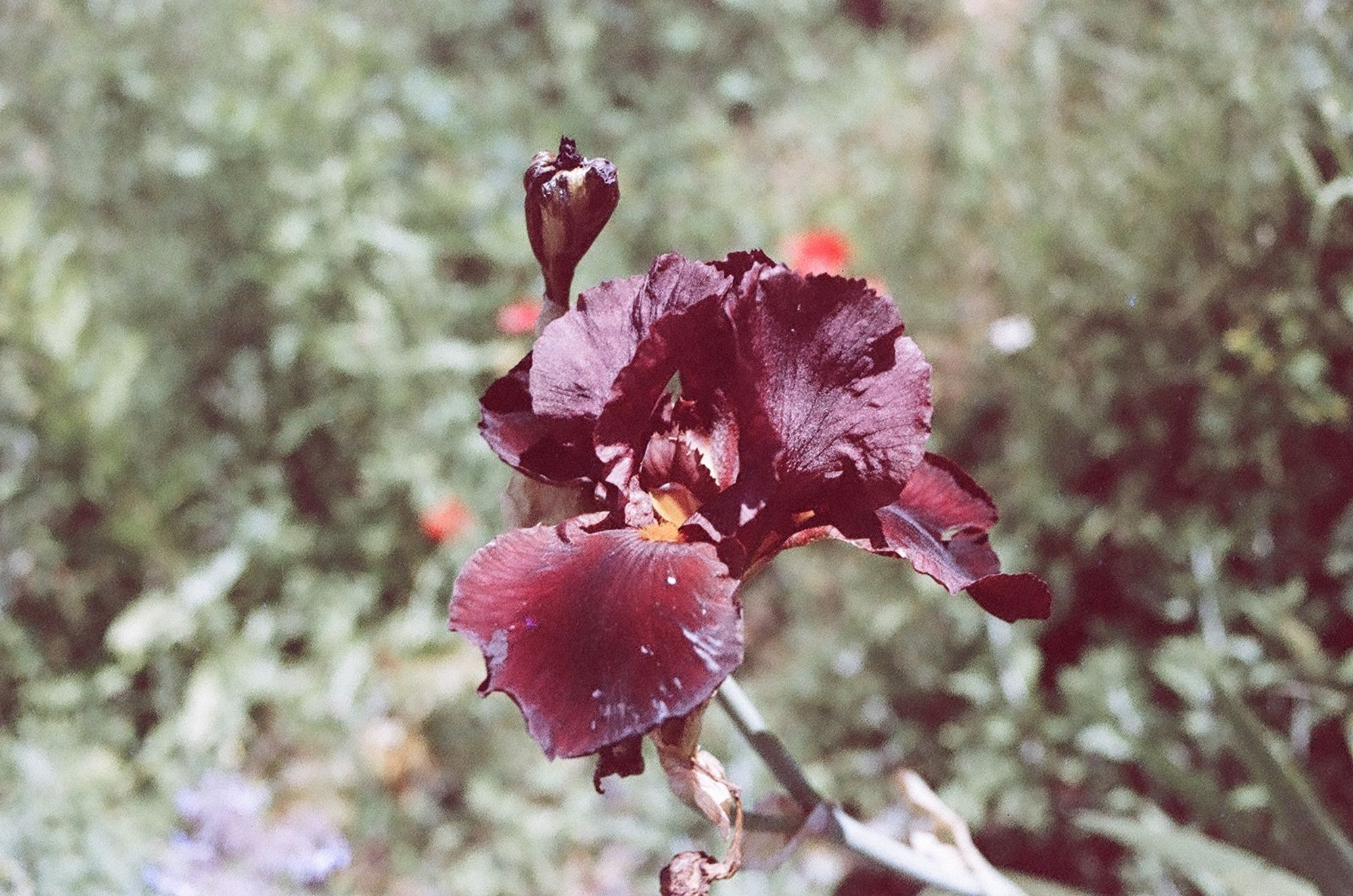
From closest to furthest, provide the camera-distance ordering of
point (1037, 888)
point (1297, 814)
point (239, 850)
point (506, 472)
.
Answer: point (1297, 814) → point (1037, 888) → point (239, 850) → point (506, 472)

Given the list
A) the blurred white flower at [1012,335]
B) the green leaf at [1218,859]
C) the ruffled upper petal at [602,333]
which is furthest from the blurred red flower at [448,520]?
the ruffled upper petal at [602,333]

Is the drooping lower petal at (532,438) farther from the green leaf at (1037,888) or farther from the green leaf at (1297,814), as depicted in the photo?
the green leaf at (1297,814)

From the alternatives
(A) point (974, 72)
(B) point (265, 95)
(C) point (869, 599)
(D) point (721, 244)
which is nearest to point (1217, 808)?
(C) point (869, 599)

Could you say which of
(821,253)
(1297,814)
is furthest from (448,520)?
(1297,814)

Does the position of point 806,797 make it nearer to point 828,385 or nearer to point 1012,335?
point 828,385

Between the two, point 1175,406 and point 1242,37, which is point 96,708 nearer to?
point 1175,406

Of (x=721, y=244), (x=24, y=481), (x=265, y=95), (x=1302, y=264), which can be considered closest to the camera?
(x=1302, y=264)
